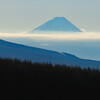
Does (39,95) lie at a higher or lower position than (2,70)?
lower

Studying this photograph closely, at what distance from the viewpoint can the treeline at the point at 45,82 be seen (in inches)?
428

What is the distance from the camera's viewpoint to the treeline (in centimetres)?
1088

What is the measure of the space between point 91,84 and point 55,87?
1318 millimetres

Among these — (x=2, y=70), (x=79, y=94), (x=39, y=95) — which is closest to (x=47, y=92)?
(x=39, y=95)

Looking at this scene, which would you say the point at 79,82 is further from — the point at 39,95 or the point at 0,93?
the point at 0,93

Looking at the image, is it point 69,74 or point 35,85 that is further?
point 69,74

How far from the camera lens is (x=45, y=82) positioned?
37.3 ft

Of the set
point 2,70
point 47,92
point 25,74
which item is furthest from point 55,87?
point 2,70

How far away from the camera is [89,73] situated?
12328mm

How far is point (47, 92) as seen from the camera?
11.0 m

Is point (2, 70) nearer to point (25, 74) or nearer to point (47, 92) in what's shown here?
point (25, 74)

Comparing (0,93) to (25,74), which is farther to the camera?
(25,74)

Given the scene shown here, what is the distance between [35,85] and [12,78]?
0.82 m

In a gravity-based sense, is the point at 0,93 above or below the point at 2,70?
below
